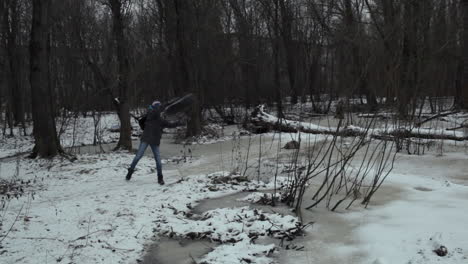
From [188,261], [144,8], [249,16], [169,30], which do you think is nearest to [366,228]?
[188,261]

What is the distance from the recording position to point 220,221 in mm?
5344

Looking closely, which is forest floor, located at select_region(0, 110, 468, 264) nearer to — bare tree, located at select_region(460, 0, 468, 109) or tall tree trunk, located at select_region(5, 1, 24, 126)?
bare tree, located at select_region(460, 0, 468, 109)

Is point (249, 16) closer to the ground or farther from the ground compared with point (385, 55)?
farther from the ground

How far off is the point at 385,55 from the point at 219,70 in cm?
1715

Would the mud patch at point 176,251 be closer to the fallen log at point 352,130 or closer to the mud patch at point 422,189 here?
the fallen log at point 352,130

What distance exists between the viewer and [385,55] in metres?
5.73

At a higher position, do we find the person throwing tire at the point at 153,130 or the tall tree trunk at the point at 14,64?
the tall tree trunk at the point at 14,64

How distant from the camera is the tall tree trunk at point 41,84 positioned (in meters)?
11.6

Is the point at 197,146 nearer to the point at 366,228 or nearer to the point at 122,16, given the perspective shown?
the point at 122,16

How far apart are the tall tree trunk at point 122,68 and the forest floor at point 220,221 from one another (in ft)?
15.9

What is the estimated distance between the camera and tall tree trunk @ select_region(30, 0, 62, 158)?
11570 mm

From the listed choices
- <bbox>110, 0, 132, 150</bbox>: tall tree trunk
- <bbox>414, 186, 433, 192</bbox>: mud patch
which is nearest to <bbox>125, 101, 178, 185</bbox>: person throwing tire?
<bbox>414, 186, 433, 192</bbox>: mud patch

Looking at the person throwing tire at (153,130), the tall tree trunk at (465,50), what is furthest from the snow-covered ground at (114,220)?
the tall tree trunk at (465,50)

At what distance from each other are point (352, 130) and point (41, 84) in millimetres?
9019
